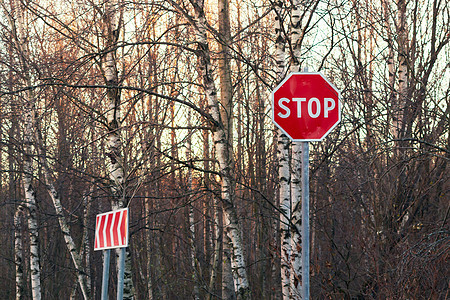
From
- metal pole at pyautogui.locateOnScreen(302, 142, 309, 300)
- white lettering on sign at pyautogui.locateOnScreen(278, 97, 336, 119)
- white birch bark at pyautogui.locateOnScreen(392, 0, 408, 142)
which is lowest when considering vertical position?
metal pole at pyautogui.locateOnScreen(302, 142, 309, 300)

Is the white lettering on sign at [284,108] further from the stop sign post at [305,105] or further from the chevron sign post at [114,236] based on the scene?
the chevron sign post at [114,236]

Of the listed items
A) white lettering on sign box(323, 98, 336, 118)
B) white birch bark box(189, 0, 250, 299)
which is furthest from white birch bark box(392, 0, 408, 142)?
white lettering on sign box(323, 98, 336, 118)

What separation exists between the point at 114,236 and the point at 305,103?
2589 millimetres

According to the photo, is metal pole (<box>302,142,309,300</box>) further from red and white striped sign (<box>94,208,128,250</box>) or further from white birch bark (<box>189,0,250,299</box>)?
white birch bark (<box>189,0,250,299</box>)

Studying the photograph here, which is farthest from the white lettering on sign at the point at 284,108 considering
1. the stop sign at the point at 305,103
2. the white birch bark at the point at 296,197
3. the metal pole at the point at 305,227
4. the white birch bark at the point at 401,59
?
the white birch bark at the point at 401,59

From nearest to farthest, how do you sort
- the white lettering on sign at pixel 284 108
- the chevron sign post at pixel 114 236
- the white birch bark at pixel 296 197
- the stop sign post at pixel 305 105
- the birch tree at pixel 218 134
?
the stop sign post at pixel 305 105 → the white lettering on sign at pixel 284 108 → the chevron sign post at pixel 114 236 → the white birch bark at pixel 296 197 → the birch tree at pixel 218 134

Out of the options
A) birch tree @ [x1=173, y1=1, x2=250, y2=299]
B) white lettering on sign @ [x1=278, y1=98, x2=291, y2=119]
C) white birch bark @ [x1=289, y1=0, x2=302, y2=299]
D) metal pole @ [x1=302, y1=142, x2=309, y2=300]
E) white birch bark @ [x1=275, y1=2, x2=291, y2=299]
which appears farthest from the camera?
birch tree @ [x1=173, y1=1, x2=250, y2=299]

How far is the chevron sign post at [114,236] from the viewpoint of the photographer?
5637 mm

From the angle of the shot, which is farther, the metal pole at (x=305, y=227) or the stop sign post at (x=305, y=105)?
the stop sign post at (x=305, y=105)

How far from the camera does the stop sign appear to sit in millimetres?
4446

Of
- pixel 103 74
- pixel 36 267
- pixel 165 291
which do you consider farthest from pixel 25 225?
pixel 103 74

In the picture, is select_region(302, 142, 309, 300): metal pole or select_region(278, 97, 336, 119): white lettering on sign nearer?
select_region(302, 142, 309, 300): metal pole

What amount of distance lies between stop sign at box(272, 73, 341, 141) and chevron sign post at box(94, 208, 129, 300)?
204 cm

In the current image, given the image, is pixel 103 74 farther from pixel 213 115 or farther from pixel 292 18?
pixel 292 18
